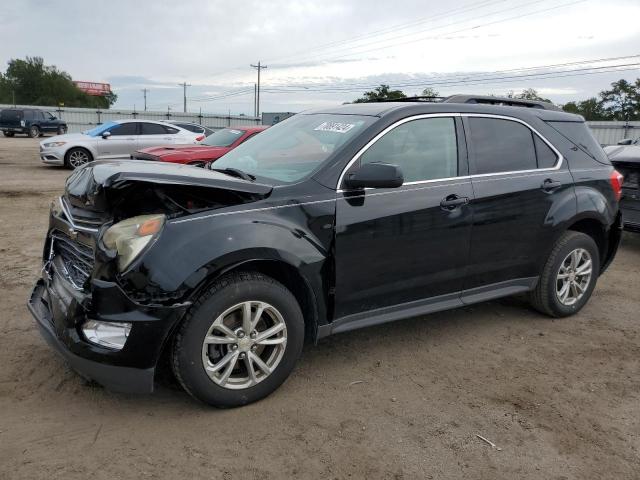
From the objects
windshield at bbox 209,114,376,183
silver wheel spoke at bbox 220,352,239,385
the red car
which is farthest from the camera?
the red car

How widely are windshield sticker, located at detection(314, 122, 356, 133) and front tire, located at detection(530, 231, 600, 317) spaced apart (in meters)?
2.12

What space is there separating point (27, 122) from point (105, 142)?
20.1 m

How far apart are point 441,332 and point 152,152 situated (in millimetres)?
7232

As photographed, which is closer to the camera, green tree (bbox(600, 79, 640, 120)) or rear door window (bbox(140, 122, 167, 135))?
rear door window (bbox(140, 122, 167, 135))

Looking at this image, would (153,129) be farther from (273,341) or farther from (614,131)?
(614,131)

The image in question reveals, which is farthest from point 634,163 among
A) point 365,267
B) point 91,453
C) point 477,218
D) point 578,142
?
point 91,453

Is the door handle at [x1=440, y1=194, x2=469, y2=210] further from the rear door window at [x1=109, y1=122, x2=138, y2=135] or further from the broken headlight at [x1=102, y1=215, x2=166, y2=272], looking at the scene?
the rear door window at [x1=109, y1=122, x2=138, y2=135]

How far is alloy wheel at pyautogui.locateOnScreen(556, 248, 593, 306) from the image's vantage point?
4.72 metres

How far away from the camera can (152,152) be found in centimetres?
997

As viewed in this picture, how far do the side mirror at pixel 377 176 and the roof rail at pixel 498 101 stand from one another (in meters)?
1.26

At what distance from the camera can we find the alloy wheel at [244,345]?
3.02 metres

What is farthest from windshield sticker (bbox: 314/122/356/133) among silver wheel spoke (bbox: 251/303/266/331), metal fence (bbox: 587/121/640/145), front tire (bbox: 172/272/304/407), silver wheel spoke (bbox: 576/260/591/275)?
metal fence (bbox: 587/121/640/145)

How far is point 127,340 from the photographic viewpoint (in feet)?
9.18

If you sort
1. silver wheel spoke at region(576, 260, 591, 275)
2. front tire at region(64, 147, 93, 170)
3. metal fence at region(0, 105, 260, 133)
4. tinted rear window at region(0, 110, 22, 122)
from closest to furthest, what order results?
silver wheel spoke at region(576, 260, 591, 275), front tire at region(64, 147, 93, 170), tinted rear window at region(0, 110, 22, 122), metal fence at region(0, 105, 260, 133)
